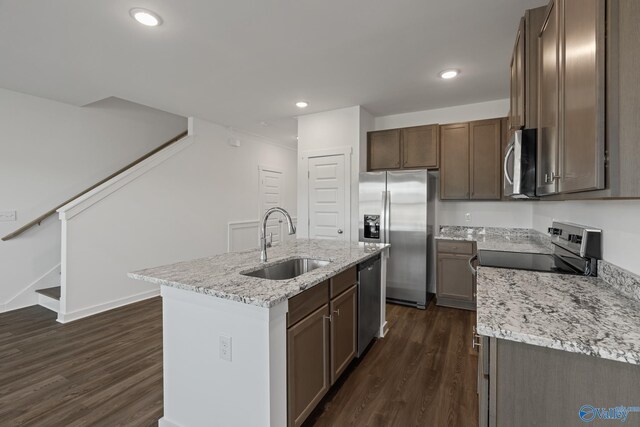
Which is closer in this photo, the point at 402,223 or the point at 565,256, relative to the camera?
the point at 565,256

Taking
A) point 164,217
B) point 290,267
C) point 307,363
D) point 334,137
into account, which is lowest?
point 307,363

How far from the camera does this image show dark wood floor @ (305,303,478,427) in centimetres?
183

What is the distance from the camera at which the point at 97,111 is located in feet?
13.9

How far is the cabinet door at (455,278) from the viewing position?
3.56 meters

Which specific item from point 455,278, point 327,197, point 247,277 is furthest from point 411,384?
point 327,197

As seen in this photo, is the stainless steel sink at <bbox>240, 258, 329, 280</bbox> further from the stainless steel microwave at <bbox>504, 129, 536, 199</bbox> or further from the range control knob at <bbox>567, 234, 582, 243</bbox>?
the range control knob at <bbox>567, 234, 582, 243</bbox>

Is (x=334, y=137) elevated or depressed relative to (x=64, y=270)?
elevated

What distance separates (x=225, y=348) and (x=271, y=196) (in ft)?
15.8

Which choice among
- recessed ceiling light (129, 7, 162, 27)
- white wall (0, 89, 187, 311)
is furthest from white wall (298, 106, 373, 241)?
white wall (0, 89, 187, 311)

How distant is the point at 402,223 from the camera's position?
3713mm

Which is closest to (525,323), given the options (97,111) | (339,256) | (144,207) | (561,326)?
(561,326)

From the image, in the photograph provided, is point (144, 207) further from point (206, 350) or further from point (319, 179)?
point (206, 350)

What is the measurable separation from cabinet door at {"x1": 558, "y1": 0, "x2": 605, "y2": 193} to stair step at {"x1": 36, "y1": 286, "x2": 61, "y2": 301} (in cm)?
475

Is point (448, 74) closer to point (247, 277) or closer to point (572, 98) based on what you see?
point (572, 98)
